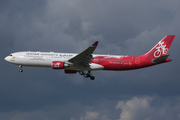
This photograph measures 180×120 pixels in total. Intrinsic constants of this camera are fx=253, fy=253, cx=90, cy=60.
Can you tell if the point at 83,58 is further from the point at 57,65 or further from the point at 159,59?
the point at 159,59

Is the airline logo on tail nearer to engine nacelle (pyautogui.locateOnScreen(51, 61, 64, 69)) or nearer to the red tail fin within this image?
the red tail fin

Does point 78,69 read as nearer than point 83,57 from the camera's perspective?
No

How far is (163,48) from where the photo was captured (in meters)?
56.9

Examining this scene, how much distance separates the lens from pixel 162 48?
57.0 metres

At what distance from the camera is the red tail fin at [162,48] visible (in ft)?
186

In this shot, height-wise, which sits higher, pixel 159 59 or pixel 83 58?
pixel 83 58

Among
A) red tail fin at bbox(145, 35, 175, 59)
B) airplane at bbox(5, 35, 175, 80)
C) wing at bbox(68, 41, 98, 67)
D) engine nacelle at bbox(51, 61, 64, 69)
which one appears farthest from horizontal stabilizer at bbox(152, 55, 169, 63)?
engine nacelle at bbox(51, 61, 64, 69)

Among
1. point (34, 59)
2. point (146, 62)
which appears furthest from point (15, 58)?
point (146, 62)

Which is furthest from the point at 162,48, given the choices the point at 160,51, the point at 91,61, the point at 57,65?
the point at 57,65

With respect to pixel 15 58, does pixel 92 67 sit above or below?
below

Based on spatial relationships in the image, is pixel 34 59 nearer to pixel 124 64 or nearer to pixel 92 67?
pixel 92 67

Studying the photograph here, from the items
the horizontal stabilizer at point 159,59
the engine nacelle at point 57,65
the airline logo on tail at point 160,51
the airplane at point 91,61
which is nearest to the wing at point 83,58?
the airplane at point 91,61

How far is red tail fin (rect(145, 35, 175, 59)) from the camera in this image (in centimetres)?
5666

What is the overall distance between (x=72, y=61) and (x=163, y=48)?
20.7m
